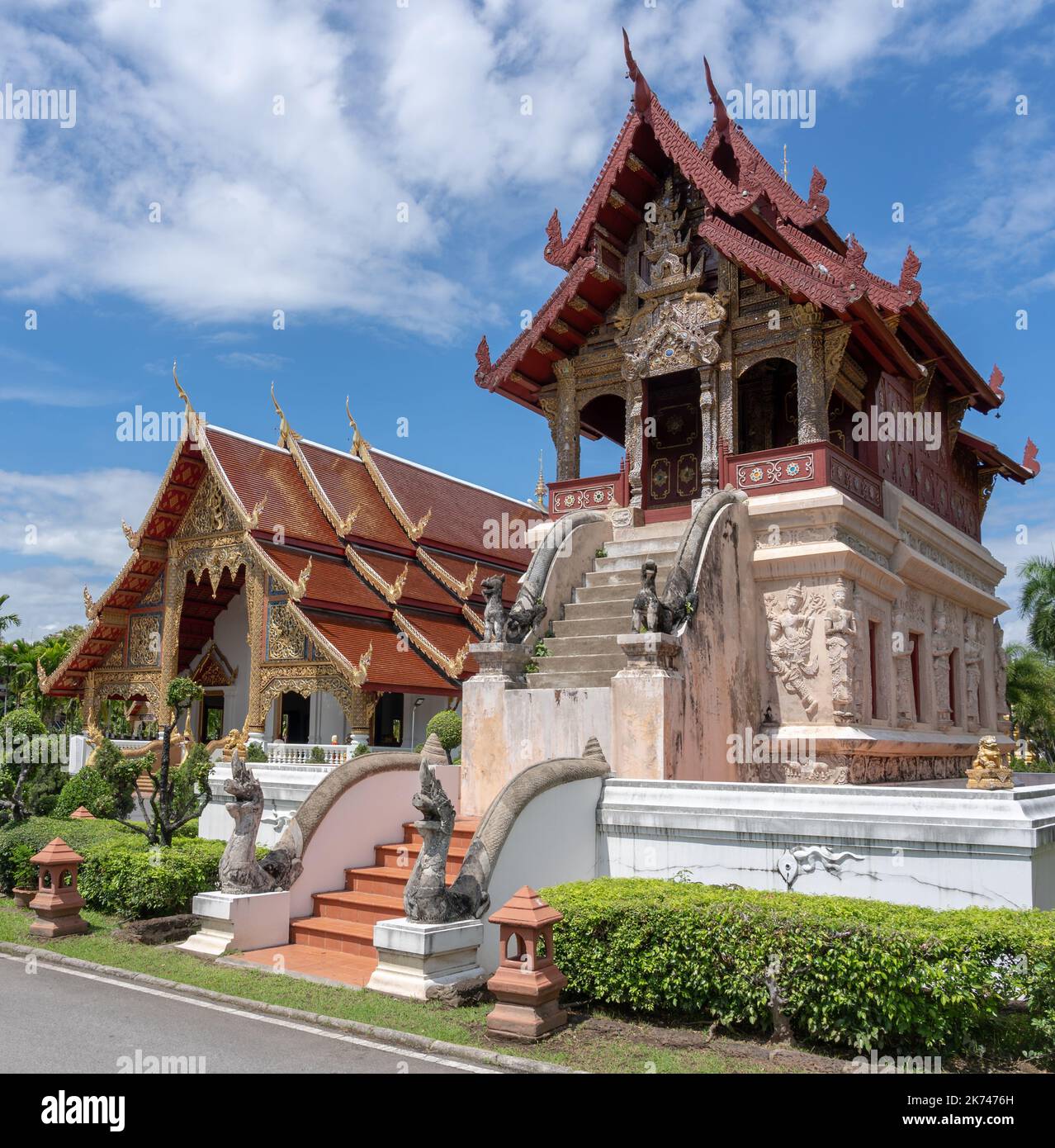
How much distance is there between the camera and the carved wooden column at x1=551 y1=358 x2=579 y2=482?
576 inches

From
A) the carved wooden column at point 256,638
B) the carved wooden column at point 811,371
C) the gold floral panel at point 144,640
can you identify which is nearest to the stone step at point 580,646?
the carved wooden column at point 811,371

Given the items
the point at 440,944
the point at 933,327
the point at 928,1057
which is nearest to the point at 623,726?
the point at 440,944

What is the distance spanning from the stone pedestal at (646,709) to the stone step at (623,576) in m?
2.34

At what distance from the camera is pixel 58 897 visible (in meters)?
9.12

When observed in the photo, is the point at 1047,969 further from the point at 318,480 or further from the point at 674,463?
the point at 318,480

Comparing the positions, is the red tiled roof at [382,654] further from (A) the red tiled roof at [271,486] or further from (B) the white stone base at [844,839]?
(B) the white stone base at [844,839]

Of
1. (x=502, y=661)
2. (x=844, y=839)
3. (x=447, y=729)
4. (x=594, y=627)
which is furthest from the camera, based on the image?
(x=447, y=729)

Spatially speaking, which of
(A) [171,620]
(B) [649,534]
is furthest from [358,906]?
(A) [171,620]

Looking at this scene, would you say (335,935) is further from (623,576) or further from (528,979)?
(623,576)

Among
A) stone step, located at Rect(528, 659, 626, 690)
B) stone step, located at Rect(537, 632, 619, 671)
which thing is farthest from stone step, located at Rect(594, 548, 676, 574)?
stone step, located at Rect(528, 659, 626, 690)

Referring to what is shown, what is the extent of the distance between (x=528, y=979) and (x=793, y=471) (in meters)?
7.64

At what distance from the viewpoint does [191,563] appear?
22.0 meters

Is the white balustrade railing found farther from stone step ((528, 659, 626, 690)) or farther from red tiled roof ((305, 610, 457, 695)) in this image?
stone step ((528, 659, 626, 690))

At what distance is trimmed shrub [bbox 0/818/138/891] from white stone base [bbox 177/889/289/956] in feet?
7.79
